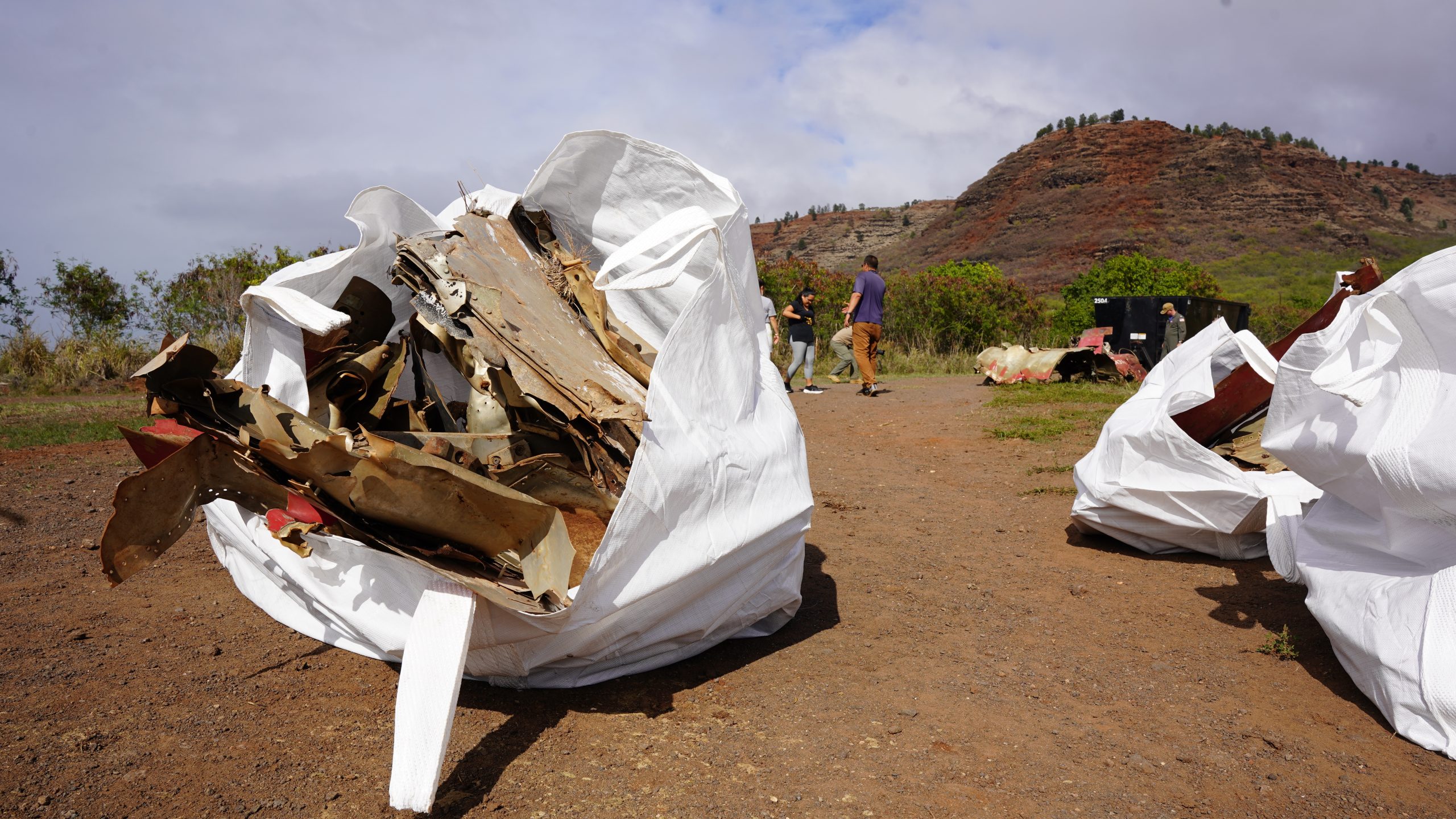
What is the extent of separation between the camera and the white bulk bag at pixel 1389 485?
2078 mm

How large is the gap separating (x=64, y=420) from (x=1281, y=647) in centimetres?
1014

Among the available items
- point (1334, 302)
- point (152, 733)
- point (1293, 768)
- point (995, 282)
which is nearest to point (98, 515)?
point (152, 733)

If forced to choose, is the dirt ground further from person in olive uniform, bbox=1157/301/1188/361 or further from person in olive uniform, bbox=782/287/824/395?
person in olive uniform, bbox=1157/301/1188/361

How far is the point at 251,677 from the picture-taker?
2.52 meters

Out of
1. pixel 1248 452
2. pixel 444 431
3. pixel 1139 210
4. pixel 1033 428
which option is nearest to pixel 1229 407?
pixel 1248 452

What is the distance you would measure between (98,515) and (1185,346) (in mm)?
5607

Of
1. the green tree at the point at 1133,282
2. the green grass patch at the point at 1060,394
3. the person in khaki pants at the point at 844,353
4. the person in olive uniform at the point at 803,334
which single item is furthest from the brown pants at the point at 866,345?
the green tree at the point at 1133,282

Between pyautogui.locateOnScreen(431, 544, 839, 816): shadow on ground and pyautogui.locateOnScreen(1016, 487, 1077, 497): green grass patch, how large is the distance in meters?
2.46

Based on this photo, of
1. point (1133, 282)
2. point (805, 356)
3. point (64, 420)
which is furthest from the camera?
point (1133, 282)

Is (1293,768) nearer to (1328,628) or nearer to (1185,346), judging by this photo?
(1328,628)

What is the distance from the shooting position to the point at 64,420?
838 centimetres

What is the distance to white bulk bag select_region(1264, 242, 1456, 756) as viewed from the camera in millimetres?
2078

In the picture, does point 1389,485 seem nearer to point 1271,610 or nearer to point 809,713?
point 1271,610

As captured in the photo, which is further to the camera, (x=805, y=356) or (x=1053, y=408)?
(x=805, y=356)
